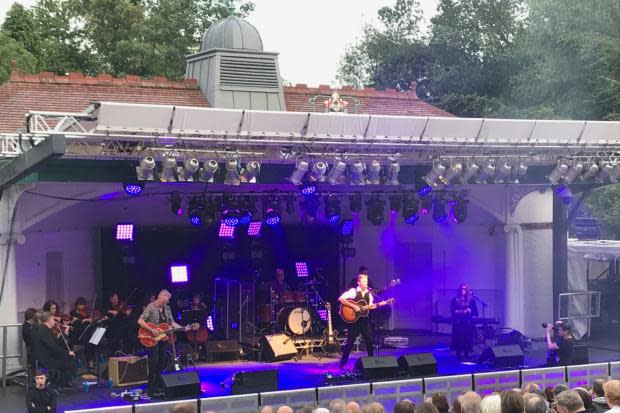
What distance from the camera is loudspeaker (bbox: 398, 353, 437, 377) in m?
13.8

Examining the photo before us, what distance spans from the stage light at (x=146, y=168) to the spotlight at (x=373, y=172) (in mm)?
3441

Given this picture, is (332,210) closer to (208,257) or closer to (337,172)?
(337,172)

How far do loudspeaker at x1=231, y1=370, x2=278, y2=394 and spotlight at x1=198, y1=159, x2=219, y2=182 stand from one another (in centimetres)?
276

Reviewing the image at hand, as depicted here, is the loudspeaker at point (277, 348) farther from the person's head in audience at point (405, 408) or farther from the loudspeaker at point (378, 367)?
the person's head in audience at point (405, 408)

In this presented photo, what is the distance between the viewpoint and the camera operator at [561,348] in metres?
14.9

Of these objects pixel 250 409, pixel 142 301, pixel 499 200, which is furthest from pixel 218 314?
pixel 250 409

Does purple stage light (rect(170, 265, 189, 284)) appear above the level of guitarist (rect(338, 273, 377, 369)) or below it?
above

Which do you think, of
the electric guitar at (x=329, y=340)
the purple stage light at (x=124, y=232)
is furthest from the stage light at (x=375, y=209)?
the purple stage light at (x=124, y=232)

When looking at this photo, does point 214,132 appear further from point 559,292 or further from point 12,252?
point 559,292

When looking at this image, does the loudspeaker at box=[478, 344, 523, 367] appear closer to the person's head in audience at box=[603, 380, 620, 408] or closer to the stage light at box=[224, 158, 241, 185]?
the stage light at box=[224, 158, 241, 185]

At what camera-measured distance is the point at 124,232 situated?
1783 centimetres

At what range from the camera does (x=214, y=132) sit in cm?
1284

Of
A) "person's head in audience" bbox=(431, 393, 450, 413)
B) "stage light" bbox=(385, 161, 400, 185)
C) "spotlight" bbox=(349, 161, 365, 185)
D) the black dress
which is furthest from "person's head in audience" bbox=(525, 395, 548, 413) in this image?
the black dress

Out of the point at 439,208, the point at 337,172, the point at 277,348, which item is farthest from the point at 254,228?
the point at 337,172
